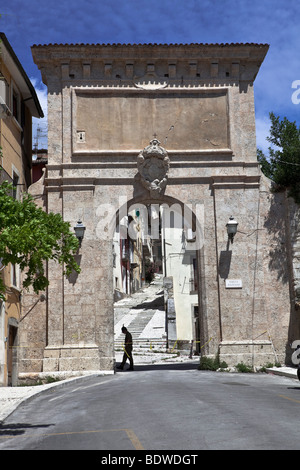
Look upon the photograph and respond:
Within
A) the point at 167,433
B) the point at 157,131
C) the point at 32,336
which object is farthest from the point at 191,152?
the point at 167,433

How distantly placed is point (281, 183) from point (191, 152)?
125 inches

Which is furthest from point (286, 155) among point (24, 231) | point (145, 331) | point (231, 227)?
point (145, 331)

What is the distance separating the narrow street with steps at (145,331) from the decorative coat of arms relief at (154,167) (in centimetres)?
1068

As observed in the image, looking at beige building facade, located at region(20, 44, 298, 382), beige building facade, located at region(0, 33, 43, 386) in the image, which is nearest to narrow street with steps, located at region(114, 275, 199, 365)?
beige building facade, located at region(20, 44, 298, 382)

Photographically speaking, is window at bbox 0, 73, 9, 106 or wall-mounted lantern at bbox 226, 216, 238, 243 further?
wall-mounted lantern at bbox 226, 216, 238, 243

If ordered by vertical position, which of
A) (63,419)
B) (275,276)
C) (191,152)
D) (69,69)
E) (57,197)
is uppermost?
(69,69)

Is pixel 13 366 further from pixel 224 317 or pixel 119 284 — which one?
pixel 119 284

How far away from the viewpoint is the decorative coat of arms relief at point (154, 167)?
20.2 m

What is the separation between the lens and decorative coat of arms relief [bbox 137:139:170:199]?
20156mm

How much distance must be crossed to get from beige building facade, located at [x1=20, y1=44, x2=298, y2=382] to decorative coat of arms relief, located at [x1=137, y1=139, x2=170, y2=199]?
35 millimetres

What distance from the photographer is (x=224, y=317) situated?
19578 mm

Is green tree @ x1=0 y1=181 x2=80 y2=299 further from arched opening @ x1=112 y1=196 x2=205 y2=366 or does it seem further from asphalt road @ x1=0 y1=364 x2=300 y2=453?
arched opening @ x1=112 y1=196 x2=205 y2=366

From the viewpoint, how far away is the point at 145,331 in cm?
3731

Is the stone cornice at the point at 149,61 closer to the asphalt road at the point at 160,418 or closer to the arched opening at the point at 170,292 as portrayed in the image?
the arched opening at the point at 170,292
